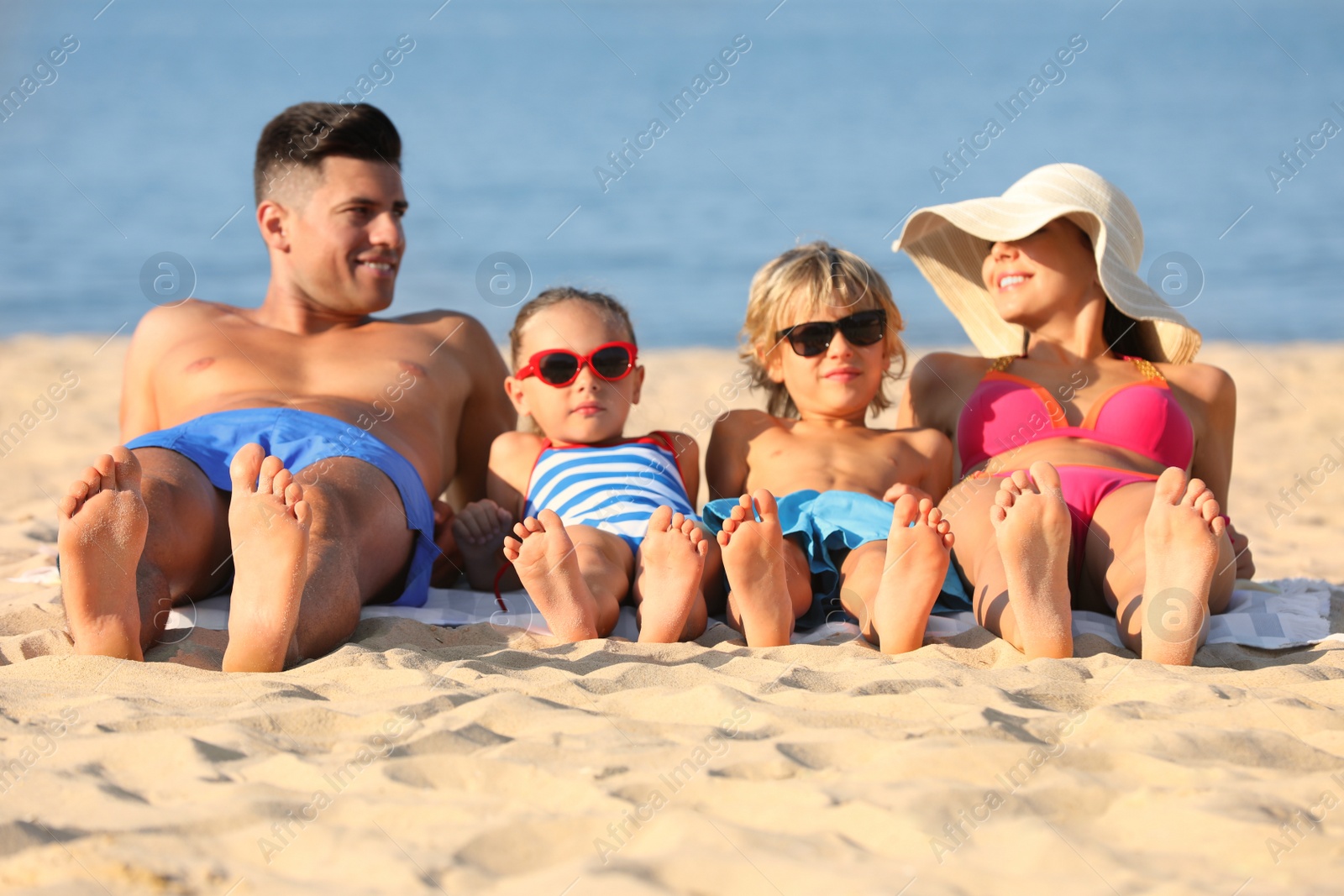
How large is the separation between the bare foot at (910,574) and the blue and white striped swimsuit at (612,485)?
0.83 metres

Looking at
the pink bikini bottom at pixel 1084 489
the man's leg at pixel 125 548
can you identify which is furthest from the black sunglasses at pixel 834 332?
the man's leg at pixel 125 548

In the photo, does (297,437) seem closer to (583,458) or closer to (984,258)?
(583,458)

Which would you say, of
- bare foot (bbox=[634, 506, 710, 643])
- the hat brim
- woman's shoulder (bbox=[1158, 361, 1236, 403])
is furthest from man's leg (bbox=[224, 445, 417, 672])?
woman's shoulder (bbox=[1158, 361, 1236, 403])

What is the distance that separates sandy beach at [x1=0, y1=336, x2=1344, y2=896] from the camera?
1915 millimetres

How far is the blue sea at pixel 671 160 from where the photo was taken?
49.2 feet

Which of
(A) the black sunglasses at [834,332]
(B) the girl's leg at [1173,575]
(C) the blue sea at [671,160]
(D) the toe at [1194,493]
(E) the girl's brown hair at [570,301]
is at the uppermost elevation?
(C) the blue sea at [671,160]

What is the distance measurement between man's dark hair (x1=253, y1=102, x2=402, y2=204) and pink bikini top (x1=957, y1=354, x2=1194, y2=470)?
2.39 m

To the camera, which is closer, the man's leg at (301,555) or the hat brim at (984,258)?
the man's leg at (301,555)

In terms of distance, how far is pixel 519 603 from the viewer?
12.7 ft

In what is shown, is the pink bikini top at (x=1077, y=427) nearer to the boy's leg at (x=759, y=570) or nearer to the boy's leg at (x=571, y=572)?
the boy's leg at (x=759, y=570)

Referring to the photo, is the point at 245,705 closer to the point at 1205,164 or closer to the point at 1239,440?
the point at 1239,440

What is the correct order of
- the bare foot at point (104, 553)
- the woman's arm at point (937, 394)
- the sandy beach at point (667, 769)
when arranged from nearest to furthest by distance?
the sandy beach at point (667, 769)
the bare foot at point (104, 553)
the woman's arm at point (937, 394)

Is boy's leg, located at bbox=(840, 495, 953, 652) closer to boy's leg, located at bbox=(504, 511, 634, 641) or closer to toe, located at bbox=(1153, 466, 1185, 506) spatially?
toe, located at bbox=(1153, 466, 1185, 506)

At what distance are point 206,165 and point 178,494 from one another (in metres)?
23.1
